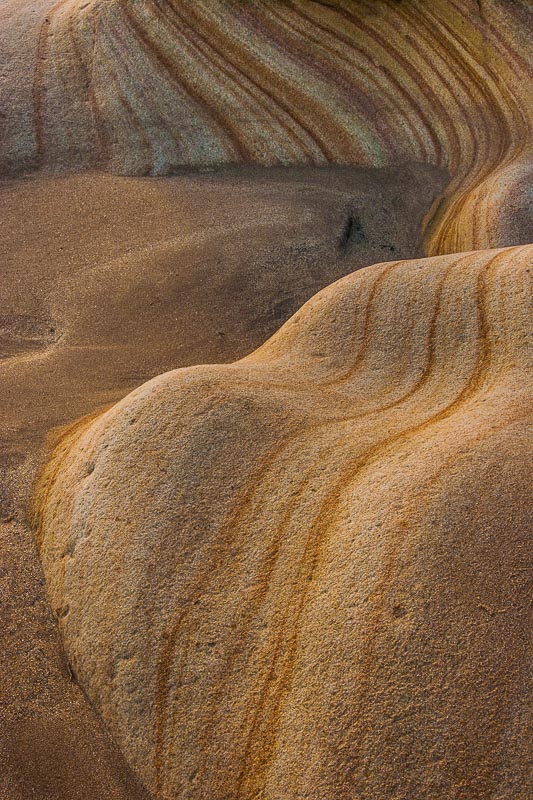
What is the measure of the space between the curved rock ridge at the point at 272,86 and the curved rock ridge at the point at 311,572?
266 cm

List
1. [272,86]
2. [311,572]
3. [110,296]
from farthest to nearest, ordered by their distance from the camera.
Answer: [272,86] → [110,296] → [311,572]

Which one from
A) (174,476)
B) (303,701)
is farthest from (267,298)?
(303,701)

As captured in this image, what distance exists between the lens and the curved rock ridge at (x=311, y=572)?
1.48m

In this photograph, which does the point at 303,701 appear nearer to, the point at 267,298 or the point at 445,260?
the point at 445,260

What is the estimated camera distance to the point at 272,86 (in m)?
4.84

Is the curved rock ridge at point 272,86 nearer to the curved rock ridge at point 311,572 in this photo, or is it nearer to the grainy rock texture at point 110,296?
the grainy rock texture at point 110,296

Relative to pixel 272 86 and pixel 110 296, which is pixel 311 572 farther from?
pixel 272 86

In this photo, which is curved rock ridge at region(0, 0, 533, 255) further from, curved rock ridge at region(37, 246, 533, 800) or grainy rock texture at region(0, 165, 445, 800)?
curved rock ridge at region(37, 246, 533, 800)

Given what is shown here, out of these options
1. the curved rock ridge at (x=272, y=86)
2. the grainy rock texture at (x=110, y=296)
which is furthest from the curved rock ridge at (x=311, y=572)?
the curved rock ridge at (x=272, y=86)

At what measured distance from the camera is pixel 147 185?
4.37m

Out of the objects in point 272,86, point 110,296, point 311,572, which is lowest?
point 311,572

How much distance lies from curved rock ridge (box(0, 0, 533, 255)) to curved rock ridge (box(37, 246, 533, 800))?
2655 mm


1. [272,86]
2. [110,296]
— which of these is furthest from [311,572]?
[272,86]

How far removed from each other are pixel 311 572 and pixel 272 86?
3.93 m
